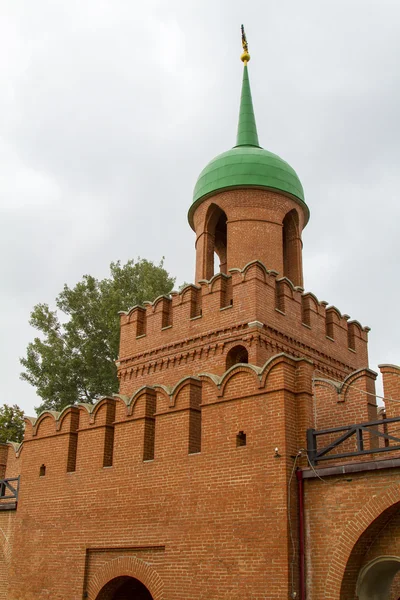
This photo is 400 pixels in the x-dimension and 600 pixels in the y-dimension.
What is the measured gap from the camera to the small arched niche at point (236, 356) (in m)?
14.5

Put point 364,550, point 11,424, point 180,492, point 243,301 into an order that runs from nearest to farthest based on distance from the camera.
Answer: point 364,550 → point 180,492 → point 243,301 → point 11,424

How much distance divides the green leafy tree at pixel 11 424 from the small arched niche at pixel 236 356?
13.6 metres

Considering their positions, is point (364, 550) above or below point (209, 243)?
below

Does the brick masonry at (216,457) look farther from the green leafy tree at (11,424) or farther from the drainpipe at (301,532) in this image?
the green leafy tree at (11,424)

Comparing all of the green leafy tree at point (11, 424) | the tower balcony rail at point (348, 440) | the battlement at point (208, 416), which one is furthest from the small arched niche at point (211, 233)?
the green leafy tree at point (11, 424)

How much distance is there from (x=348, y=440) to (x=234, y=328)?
444 cm

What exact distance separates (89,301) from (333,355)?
15.4m

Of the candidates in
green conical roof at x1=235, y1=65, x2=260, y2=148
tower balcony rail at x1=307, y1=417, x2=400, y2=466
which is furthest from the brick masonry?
green conical roof at x1=235, y1=65, x2=260, y2=148

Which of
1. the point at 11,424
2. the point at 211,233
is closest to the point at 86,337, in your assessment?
the point at 11,424

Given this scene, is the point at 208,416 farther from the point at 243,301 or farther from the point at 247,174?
the point at 247,174

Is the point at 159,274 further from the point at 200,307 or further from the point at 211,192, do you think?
the point at 200,307

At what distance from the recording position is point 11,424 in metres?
26.1

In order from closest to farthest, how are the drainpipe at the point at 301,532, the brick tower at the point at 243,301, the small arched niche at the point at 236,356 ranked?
the drainpipe at the point at 301,532
the small arched niche at the point at 236,356
the brick tower at the point at 243,301

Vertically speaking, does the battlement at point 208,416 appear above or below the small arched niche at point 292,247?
below
